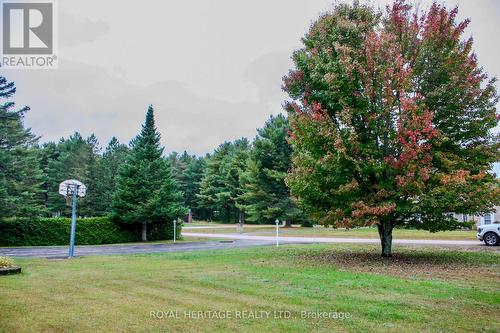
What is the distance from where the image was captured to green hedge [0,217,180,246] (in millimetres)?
26219

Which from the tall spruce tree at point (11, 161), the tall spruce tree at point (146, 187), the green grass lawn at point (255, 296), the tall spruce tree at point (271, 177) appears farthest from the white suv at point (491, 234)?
the tall spruce tree at point (11, 161)

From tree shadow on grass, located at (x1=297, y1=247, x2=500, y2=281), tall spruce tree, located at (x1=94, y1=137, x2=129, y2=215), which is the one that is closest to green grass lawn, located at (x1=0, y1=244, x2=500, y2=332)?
→ tree shadow on grass, located at (x1=297, y1=247, x2=500, y2=281)

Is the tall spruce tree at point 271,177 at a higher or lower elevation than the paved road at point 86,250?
higher

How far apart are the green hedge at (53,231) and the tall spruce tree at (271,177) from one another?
21074mm

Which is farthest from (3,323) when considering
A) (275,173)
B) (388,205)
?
(275,173)

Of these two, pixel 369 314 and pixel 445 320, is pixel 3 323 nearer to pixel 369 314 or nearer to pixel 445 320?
pixel 369 314

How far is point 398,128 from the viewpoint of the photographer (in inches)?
524

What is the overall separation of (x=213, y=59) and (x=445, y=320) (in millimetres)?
24060

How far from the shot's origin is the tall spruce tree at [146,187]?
2984cm

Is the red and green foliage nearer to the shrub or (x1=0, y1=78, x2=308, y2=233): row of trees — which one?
the shrub

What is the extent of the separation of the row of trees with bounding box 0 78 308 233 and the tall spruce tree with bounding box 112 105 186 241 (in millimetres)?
72

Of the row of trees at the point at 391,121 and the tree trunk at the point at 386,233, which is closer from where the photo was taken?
the row of trees at the point at 391,121

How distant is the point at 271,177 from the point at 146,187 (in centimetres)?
1939

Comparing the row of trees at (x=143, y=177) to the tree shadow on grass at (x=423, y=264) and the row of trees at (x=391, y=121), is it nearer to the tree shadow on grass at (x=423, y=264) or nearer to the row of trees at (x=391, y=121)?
the tree shadow on grass at (x=423, y=264)
